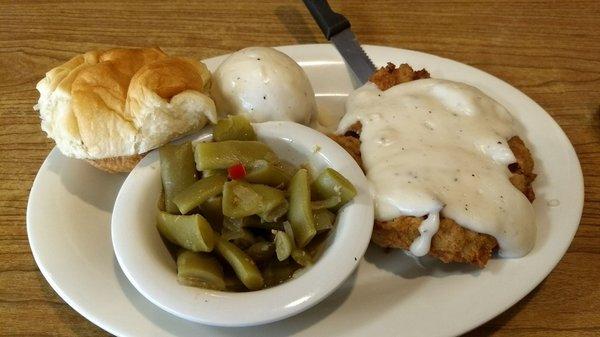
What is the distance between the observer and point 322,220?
1796 millimetres

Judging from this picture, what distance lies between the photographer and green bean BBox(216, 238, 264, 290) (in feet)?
5.49

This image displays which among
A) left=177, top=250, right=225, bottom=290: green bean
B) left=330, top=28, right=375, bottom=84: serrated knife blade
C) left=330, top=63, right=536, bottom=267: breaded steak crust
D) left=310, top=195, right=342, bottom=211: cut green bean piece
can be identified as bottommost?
left=330, top=63, right=536, bottom=267: breaded steak crust

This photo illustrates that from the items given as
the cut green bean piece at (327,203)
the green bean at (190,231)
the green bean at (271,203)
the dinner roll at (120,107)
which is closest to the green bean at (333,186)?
the cut green bean piece at (327,203)

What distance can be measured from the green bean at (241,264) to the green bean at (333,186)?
309 mm

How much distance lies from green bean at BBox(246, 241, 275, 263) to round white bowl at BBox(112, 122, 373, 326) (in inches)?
5.6

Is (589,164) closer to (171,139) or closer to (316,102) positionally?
(316,102)

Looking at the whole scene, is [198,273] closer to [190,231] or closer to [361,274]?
[190,231]

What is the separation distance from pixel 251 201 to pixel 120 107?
2.08 feet

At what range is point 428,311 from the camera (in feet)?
5.71

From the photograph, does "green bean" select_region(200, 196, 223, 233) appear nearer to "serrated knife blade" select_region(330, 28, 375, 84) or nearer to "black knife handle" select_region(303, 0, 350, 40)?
"serrated knife blade" select_region(330, 28, 375, 84)

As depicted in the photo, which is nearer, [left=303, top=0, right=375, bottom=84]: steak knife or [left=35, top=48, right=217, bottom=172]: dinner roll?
[left=35, top=48, right=217, bottom=172]: dinner roll

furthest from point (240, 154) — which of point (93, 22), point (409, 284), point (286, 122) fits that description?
point (93, 22)

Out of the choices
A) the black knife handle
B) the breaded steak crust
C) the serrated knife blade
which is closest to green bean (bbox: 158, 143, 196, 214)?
the breaded steak crust

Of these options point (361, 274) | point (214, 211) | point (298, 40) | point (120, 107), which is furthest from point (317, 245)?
point (298, 40)
